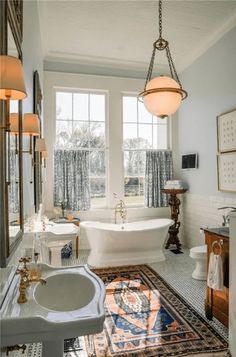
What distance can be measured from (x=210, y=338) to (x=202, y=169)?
9.45 ft

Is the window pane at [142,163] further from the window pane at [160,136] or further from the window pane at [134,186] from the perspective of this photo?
the window pane at [160,136]

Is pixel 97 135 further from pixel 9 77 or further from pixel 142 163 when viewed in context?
pixel 9 77

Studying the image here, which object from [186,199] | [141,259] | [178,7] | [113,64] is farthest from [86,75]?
[141,259]

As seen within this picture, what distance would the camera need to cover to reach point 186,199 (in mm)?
5168

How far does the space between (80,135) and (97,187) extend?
1.05m

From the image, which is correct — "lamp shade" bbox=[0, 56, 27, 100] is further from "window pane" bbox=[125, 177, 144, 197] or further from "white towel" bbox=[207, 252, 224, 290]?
"window pane" bbox=[125, 177, 144, 197]

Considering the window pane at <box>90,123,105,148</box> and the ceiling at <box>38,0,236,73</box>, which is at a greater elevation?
the ceiling at <box>38,0,236,73</box>

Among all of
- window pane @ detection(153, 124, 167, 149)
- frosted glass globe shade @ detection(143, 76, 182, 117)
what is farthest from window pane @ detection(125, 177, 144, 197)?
frosted glass globe shade @ detection(143, 76, 182, 117)

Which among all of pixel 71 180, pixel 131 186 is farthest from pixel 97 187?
pixel 131 186

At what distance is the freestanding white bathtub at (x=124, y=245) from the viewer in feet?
13.7

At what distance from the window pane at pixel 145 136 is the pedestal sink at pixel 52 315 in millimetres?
4250

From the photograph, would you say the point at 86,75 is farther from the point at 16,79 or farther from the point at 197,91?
the point at 16,79

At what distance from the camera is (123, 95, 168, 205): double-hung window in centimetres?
531

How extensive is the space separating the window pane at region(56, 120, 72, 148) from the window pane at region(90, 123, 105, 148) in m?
0.42
